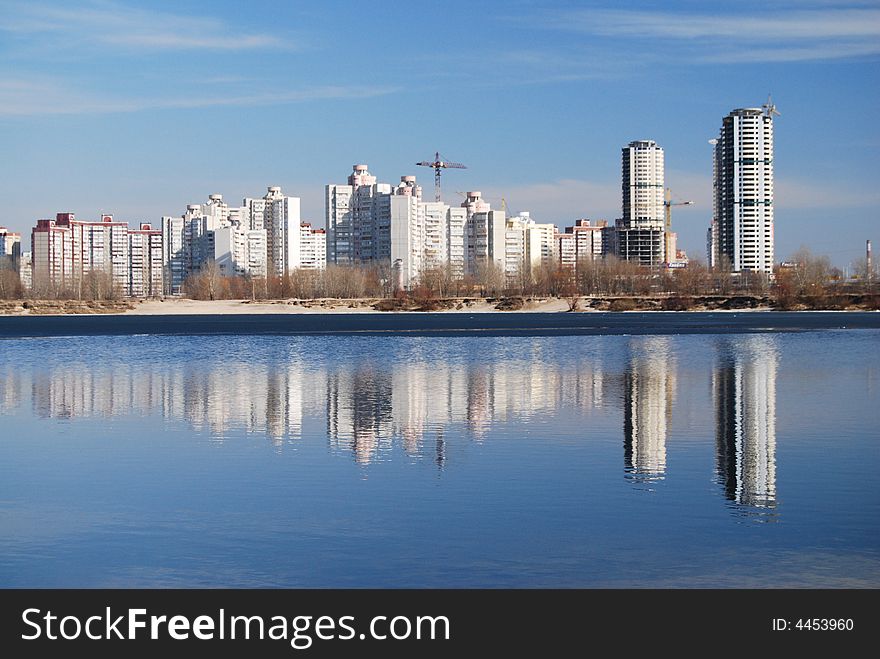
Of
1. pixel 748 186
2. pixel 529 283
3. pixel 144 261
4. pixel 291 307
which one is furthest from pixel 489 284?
pixel 144 261

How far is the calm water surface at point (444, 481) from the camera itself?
751 centimetres

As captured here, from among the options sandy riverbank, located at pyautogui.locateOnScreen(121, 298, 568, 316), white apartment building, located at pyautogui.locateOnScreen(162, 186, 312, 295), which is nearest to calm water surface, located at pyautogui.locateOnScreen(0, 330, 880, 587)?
sandy riverbank, located at pyautogui.locateOnScreen(121, 298, 568, 316)

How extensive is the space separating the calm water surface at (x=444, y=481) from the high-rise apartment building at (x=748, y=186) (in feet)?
420

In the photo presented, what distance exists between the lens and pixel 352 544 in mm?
8133

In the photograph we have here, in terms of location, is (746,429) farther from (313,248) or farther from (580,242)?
(580,242)

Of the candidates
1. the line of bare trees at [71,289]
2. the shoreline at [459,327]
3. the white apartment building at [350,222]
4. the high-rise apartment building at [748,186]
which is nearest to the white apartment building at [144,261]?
the white apartment building at [350,222]

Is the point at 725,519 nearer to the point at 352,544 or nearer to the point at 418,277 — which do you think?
the point at 352,544

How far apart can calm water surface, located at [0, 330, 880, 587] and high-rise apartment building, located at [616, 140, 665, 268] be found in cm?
14622

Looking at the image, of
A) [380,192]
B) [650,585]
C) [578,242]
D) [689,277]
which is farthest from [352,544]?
[578,242]

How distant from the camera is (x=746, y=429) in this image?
14.3 metres

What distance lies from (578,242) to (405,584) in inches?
6985

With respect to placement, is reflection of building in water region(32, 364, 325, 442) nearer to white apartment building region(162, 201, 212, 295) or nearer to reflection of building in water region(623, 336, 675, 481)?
reflection of building in water region(623, 336, 675, 481)

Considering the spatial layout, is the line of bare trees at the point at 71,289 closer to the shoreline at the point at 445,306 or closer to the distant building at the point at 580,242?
the shoreline at the point at 445,306

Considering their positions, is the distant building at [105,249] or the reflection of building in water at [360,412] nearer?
the reflection of building in water at [360,412]
